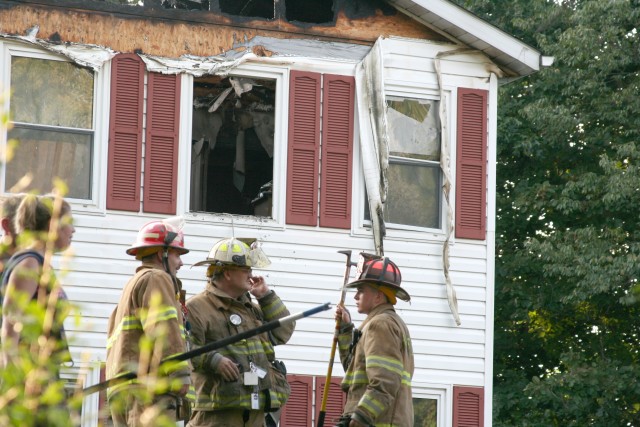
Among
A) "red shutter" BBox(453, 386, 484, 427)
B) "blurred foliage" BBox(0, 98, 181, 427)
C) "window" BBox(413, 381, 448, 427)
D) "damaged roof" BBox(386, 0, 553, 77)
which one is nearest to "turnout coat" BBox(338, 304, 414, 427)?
"blurred foliage" BBox(0, 98, 181, 427)

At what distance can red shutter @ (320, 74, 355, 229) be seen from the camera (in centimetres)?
1598

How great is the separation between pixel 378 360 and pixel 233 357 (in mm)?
1062

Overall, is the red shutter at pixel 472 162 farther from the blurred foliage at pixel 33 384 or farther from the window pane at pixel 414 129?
the blurred foliage at pixel 33 384

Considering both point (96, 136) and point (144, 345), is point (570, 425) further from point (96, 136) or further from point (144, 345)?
point (144, 345)

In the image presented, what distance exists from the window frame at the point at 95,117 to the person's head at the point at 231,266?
5.23 metres

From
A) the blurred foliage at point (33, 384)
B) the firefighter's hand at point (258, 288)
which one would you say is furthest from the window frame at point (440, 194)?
the blurred foliage at point (33, 384)

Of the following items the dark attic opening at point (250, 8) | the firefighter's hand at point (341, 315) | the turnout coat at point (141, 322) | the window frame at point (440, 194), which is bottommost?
the turnout coat at point (141, 322)

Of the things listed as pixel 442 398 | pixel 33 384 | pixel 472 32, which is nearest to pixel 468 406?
pixel 442 398

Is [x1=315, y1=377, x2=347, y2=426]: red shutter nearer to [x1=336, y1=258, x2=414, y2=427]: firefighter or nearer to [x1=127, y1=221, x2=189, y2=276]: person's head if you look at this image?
[x1=336, y1=258, x2=414, y2=427]: firefighter

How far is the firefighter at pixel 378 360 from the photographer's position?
9375mm

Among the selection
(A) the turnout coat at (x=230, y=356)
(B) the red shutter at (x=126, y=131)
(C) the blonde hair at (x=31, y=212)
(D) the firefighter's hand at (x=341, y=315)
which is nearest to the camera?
(C) the blonde hair at (x=31, y=212)

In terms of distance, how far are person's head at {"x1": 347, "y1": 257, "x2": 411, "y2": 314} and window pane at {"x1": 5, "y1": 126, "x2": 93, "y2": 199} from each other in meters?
6.04

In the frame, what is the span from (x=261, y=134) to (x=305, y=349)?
288cm

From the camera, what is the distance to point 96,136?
1533 centimetres
